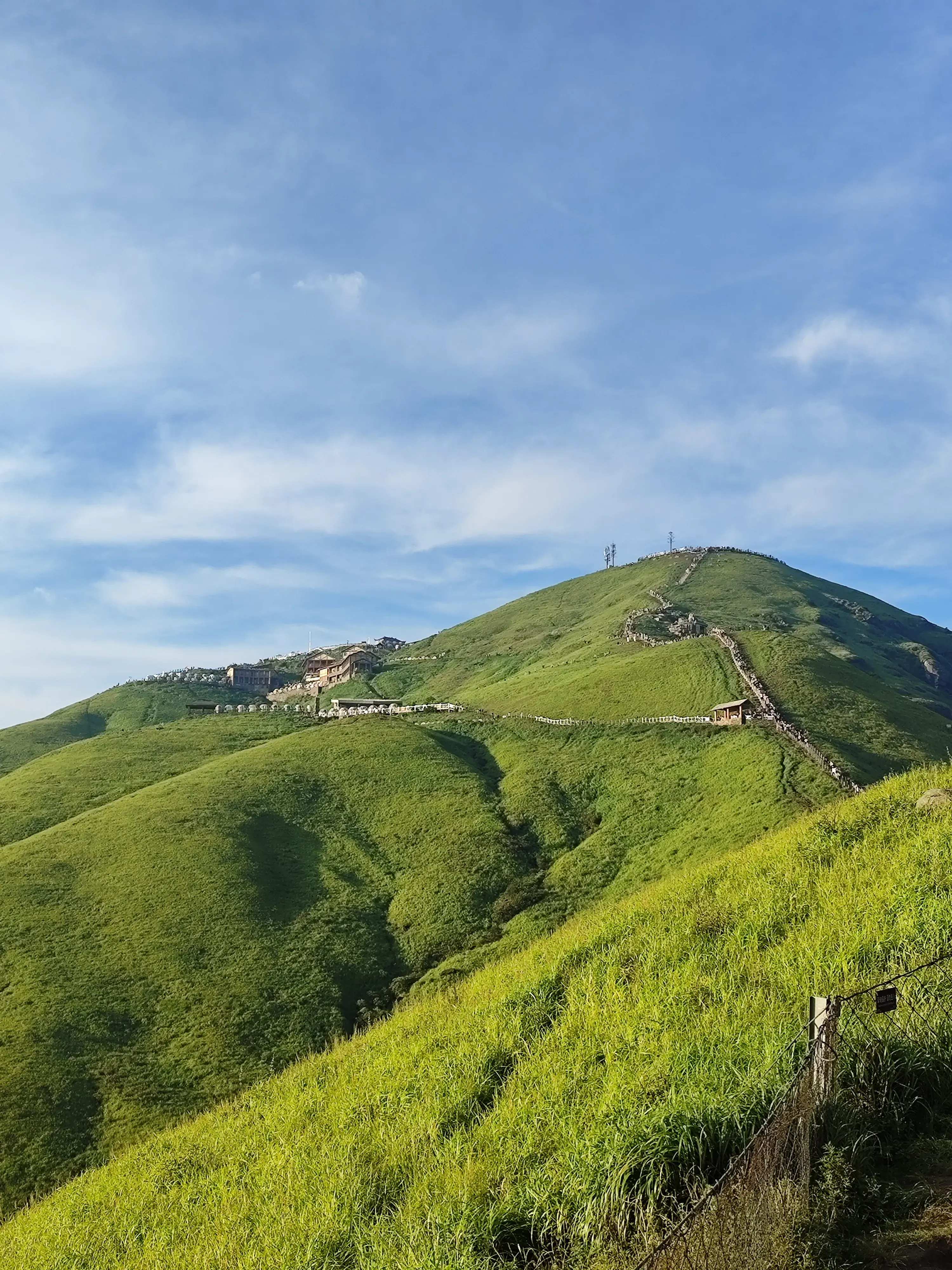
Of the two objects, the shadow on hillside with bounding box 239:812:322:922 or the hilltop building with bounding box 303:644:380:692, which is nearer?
the shadow on hillside with bounding box 239:812:322:922

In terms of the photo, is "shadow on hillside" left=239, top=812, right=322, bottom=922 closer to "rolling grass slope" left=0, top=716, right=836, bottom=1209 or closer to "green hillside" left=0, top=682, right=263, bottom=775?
"rolling grass slope" left=0, top=716, right=836, bottom=1209

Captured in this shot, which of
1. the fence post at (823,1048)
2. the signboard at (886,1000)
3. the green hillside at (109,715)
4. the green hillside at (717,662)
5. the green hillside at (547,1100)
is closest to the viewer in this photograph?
the fence post at (823,1048)

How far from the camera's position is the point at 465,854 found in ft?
186

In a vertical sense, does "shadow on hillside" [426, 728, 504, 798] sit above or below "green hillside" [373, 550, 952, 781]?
below

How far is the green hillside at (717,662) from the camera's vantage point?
72062 mm

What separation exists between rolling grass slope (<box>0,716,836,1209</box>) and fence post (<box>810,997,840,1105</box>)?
30948mm

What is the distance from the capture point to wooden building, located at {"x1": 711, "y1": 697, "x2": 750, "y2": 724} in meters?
70.2

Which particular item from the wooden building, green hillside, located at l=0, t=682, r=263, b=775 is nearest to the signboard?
the wooden building

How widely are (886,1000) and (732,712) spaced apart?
62505 millimetres

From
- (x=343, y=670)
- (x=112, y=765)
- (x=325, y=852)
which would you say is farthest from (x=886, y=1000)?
(x=343, y=670)

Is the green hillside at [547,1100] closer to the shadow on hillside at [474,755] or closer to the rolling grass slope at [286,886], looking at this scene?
the rolling grass slope at [286,886]

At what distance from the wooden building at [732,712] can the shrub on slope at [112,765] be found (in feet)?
165

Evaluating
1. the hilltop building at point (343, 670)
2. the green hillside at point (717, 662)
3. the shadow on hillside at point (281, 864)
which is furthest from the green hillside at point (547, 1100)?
the hilltop building at point (343, 670)

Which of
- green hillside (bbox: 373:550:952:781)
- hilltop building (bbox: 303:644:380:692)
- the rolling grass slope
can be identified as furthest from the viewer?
hilltop building (bbox: 303:644:380:692)
